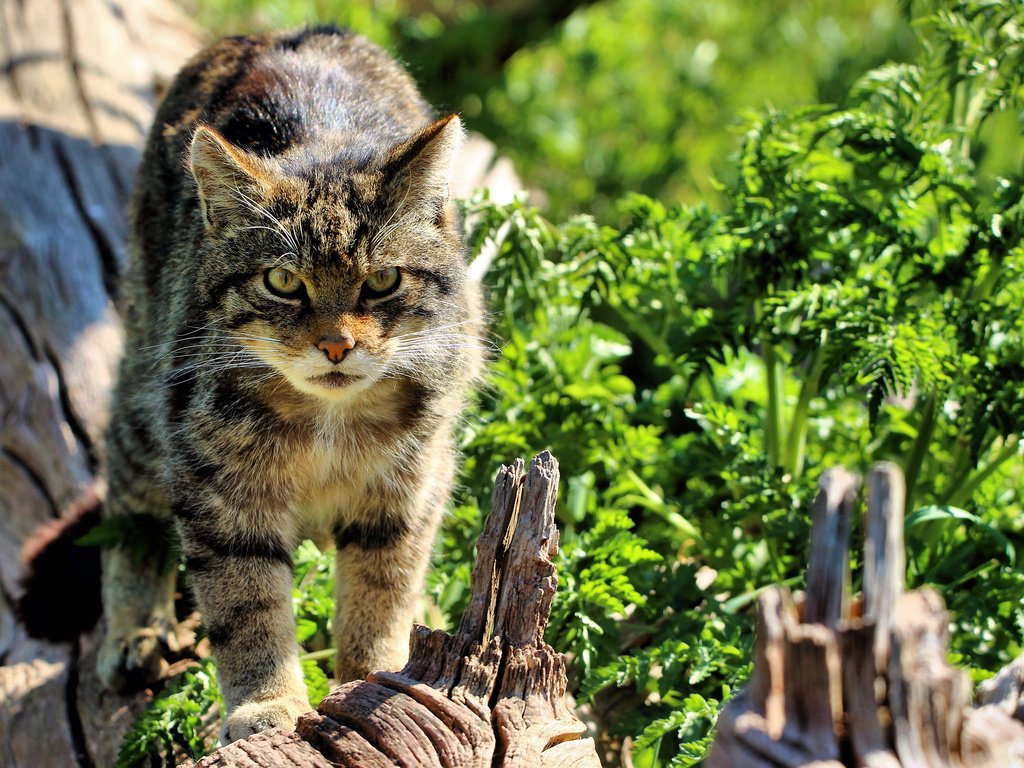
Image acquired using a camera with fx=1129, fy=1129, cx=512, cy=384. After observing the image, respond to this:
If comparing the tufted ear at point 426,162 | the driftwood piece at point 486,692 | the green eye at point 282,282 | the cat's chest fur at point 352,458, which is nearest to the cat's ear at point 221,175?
the green eye at point 282,282

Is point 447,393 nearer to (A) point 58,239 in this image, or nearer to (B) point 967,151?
(B) point 967,151

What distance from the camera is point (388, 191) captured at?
120 inches

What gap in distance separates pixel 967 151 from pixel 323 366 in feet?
8.12

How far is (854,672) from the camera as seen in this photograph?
1.78 meters

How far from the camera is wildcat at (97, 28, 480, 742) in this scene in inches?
117

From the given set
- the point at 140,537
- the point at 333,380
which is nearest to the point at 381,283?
the point at 333,380

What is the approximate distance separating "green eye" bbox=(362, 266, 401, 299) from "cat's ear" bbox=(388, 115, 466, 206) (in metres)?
0.20

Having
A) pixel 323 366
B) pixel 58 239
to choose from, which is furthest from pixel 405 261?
pixel 58 239

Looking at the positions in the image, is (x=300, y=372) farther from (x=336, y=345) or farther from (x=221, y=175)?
(x=221, y=175)

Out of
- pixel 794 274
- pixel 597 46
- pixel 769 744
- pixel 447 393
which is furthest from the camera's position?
pixel 597 46

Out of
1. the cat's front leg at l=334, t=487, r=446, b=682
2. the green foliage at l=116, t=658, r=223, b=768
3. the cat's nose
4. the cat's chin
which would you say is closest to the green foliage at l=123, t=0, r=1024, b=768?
the cat's front leg at l=334, t=487, r=446, b=682

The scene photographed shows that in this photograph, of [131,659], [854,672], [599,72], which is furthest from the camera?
[599,72]

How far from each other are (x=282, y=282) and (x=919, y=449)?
6.63 feet

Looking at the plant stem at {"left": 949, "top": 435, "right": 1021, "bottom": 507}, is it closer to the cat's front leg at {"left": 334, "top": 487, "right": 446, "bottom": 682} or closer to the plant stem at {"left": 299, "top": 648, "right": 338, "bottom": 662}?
the cat's front leg at {"left": 334, "top": 487, "right": 446, "bottom": 682}
